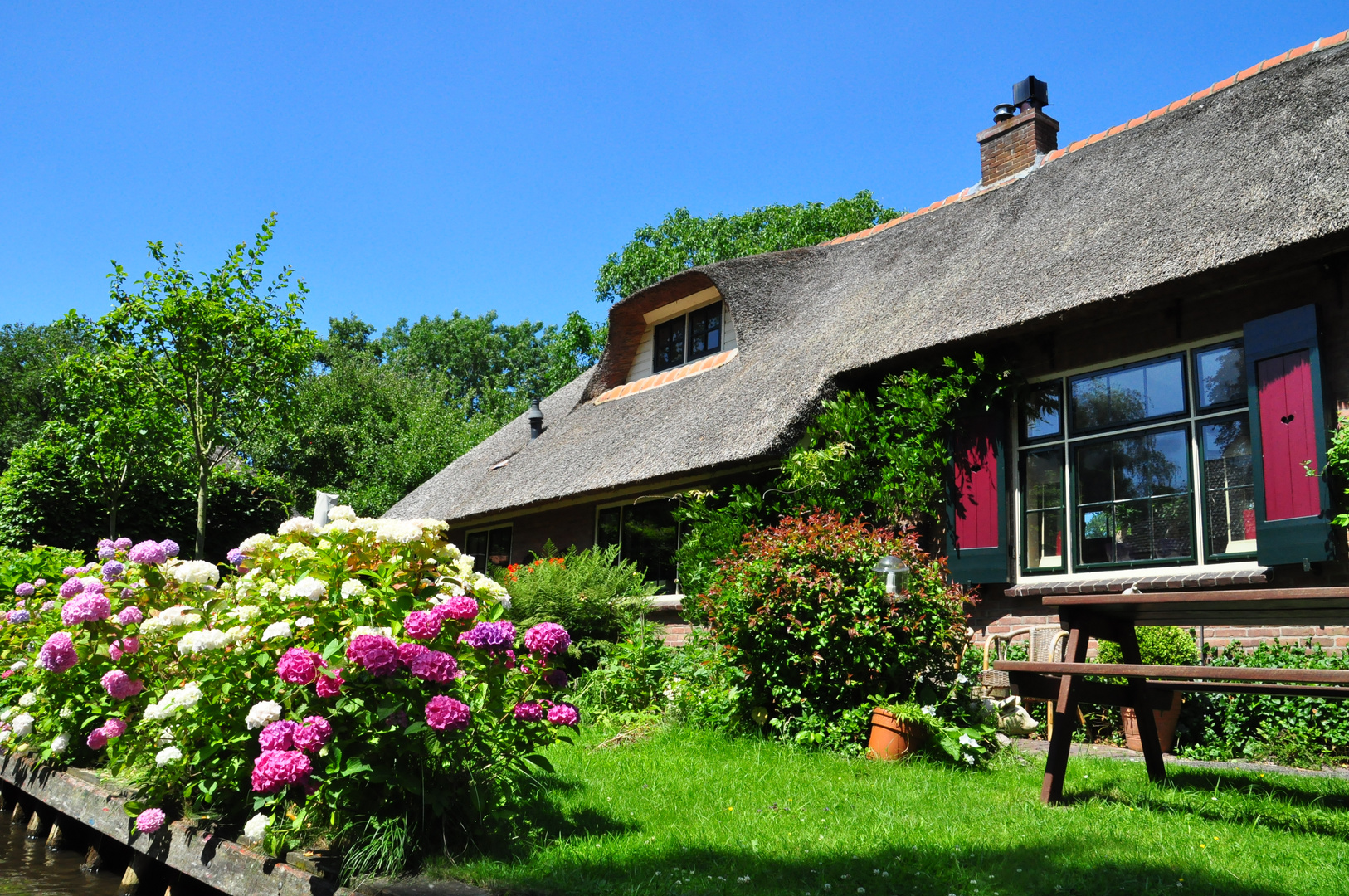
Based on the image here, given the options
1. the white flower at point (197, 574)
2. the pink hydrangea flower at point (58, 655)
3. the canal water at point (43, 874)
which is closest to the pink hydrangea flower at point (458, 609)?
the white flower at point (197, 574)

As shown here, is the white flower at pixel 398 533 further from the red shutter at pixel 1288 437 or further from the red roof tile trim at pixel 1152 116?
the red roof tile trim at pixel 1152 116

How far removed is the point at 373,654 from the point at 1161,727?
16.4 ft

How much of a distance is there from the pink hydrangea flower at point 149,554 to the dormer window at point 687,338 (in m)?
9.27

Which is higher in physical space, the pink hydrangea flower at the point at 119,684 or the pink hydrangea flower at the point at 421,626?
the pink hydrangea flower at the point at 421,626

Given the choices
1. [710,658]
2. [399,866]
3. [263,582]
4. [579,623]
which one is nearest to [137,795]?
[263,582]

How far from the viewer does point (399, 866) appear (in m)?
3.21

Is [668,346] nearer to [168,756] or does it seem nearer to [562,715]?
[562,715]

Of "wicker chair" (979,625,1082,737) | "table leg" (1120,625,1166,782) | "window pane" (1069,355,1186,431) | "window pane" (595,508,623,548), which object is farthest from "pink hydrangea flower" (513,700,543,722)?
"window pane" (595,508,623,548)

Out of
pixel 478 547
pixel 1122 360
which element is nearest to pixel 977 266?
pixel 1122 360

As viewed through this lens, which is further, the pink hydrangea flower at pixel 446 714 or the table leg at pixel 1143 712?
the table leg at pixel 1143 712

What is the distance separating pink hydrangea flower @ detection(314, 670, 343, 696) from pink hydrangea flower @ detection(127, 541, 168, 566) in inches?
56.9

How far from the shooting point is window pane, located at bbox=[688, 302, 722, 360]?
42.7ft

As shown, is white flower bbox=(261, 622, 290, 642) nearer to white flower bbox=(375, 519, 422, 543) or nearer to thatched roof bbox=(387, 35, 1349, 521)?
white flower bbox=(375, 519, 422, 543)

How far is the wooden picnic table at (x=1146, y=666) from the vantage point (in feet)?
11.8
